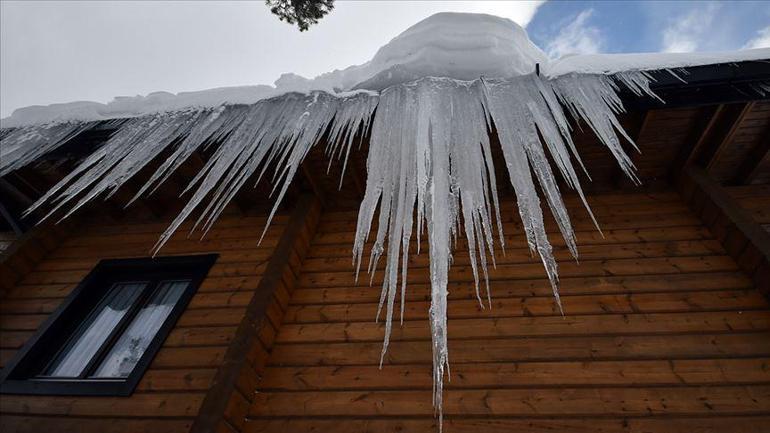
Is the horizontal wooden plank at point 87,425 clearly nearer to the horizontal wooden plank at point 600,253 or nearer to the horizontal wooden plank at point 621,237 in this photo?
the horizontal wooden plank at point 600,253

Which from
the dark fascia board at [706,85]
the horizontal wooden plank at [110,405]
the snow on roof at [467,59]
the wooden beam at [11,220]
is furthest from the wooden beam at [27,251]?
the dark fascia board at [706,85]

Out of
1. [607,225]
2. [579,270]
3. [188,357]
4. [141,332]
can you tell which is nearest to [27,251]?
[141,332]

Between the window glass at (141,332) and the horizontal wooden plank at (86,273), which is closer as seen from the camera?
the window glass at (141,332)

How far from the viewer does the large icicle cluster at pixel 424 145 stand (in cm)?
146

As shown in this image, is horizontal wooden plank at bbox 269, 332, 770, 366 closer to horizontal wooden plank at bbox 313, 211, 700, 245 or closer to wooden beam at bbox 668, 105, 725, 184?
horizontal wooden plank at bbox 313, 211, 700, 245

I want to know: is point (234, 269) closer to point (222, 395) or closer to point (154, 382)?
point (154, 382)

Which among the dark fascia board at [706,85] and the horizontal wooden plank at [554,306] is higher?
the dark fascia board at [706,85]

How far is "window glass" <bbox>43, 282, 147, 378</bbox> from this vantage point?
8.39 feet

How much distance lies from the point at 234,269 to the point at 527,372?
6.52ft

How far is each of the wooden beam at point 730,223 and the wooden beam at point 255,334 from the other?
260 cm

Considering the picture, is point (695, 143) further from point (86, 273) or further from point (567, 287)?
point (86, 273)

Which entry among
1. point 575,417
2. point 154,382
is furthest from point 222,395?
point 575,417

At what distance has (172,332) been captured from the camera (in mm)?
2508

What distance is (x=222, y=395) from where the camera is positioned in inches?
75.1
